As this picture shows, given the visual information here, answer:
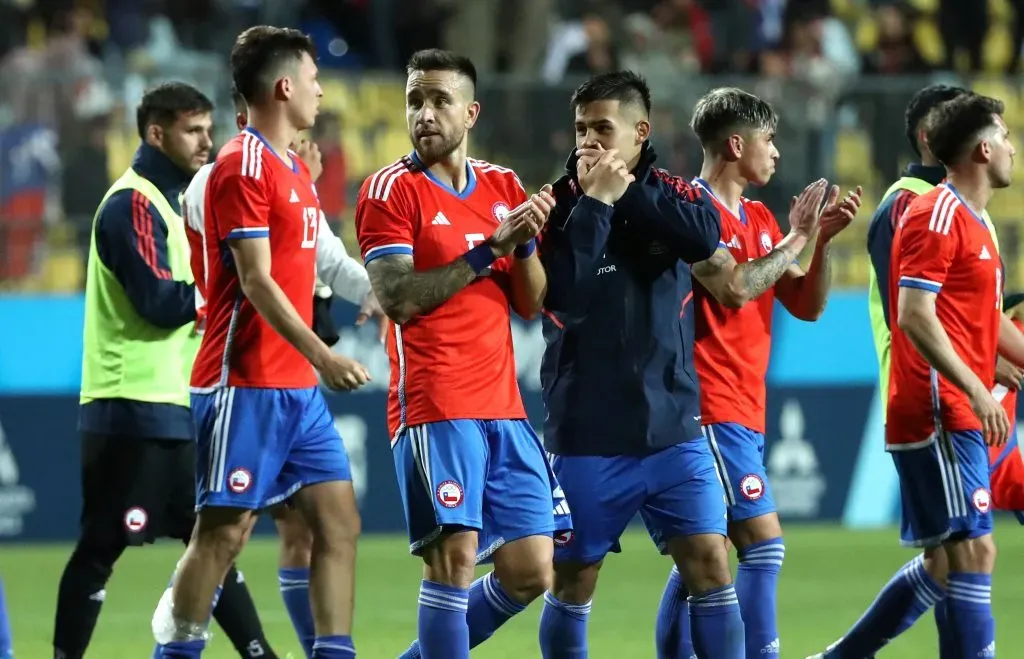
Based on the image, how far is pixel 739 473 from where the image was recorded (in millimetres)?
6809

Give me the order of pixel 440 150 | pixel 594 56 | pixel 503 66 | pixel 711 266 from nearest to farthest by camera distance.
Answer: pixel 440 150, pixel 711 266, pixel 594 56, pixel 503 66

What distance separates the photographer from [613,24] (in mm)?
17406

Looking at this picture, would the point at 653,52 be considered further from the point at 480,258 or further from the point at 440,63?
the point at 480,258

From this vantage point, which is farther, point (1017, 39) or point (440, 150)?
point (1017, 39)

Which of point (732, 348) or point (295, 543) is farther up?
point (732, 348)

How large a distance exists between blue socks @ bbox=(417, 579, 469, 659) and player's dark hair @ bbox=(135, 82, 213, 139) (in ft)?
8.95

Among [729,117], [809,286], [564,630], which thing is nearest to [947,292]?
[809,286]

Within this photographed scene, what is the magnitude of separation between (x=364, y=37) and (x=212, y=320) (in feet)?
36.6

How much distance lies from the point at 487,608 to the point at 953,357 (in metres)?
A: 1.93

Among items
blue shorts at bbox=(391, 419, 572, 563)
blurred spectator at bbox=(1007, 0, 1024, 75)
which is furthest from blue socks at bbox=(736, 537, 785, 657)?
blurred spectator at bbox=(1007, 0, 1024, 75)

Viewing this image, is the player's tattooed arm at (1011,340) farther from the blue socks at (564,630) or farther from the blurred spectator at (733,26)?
the blurred spectator at (733,26)

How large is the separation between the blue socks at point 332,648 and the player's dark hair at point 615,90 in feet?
6.55

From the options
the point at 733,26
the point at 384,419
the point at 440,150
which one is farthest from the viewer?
the point at 733,26

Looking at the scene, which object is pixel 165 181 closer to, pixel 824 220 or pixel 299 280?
pixel 299 280
